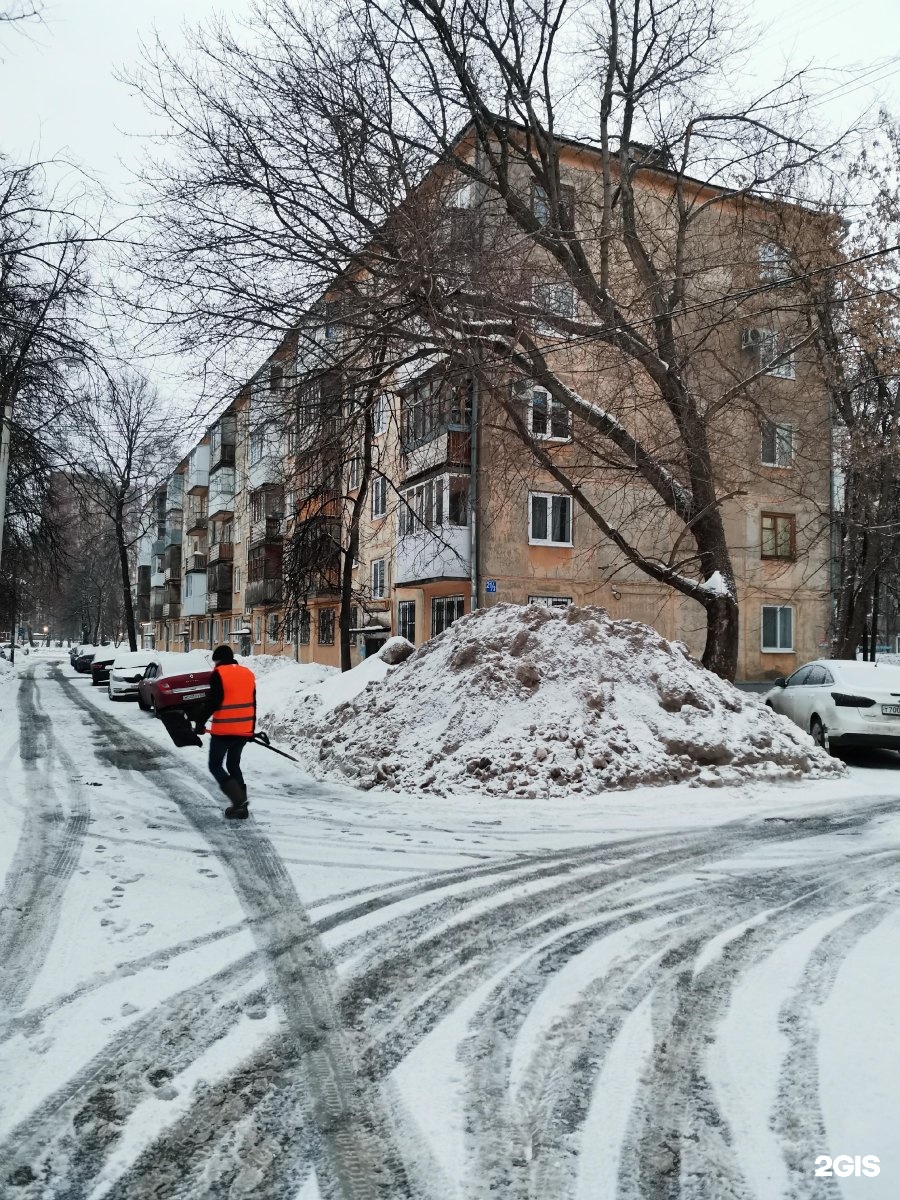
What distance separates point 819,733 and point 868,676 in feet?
3.81

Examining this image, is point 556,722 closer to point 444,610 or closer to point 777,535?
point 444,610

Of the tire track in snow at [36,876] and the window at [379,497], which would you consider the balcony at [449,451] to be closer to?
the window at [379,497]

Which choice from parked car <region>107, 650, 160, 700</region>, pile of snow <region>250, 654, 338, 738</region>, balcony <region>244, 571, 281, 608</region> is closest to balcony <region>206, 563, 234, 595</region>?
balcony <region>244, 571, 281, 608</region>

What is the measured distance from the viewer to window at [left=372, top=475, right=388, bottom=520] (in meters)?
30.6

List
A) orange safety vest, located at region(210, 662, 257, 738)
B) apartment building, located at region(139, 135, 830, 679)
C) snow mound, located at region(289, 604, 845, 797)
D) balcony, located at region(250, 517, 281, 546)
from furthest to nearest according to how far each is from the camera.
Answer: balcony, located at region(250, 517, 281, 546) → apartment building, located at region(139, 135, 830, 679) → snow mound, located at region(289, 604, 845, 797) → orange safety vest, located at region(210, 662, 257, 738)

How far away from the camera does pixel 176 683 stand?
66.6 feet

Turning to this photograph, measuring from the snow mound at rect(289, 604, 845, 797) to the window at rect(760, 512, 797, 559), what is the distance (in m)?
19.4

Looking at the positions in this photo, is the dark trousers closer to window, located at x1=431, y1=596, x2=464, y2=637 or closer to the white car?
the white car

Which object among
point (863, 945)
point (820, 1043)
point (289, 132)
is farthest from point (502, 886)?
point (289, 132)

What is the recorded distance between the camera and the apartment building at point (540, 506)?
52.7 ft

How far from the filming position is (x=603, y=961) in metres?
4.65

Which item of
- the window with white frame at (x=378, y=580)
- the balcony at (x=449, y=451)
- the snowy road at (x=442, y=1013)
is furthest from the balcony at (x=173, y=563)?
the snowy road at (x=442, y=1013)

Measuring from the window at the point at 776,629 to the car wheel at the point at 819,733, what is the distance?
16909 mm

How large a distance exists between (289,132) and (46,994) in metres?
9.93
